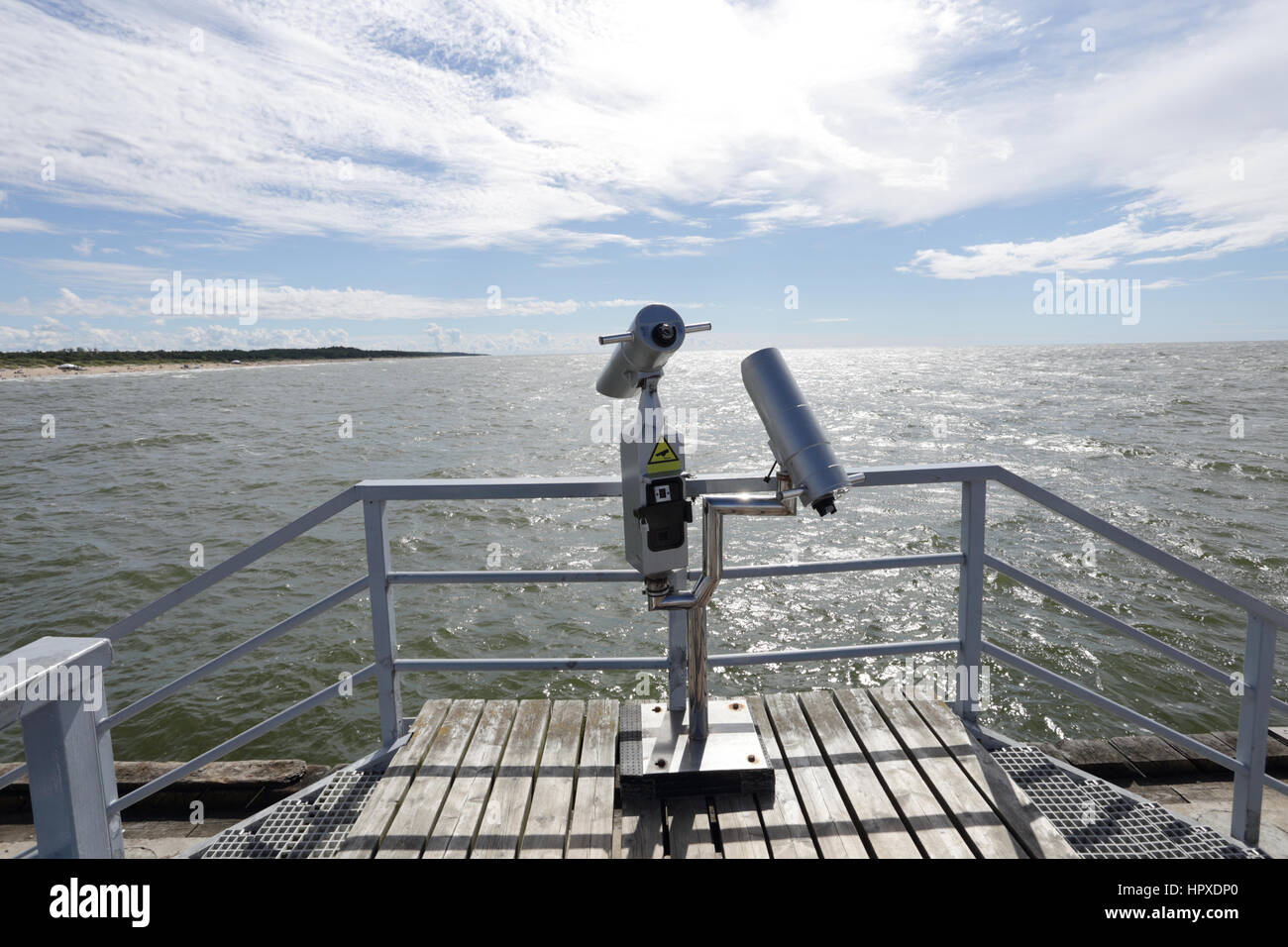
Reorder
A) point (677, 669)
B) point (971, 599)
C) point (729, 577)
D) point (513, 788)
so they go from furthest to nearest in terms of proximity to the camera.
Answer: point (971, 599), point (677, 669), point (729, 577), point (513, 788)

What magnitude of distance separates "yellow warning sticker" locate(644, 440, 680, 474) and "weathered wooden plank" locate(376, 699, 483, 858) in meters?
1.26

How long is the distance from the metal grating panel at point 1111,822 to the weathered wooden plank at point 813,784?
71 centimetres

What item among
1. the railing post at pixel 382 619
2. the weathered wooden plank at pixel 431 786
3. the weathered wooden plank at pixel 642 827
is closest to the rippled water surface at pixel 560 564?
the railing post at pixel 382 619

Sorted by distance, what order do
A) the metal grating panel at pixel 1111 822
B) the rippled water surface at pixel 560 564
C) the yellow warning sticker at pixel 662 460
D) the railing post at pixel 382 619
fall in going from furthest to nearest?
the rippled water surface at pixel 560 564 → the railing post at pixel 382 619 → the metal grating panel at pixel 1111 822 → the yellow warning sticker at pixel 662 460

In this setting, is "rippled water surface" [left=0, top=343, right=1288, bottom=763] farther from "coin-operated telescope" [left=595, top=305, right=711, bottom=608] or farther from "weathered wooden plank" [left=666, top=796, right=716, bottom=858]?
"coin-operated telescope" [left=595, top=305, right=711, bottom=608]

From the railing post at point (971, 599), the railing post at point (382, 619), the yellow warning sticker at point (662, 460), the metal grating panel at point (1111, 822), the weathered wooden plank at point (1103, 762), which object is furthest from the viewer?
the weathered wooden plank at point (1103, 762)

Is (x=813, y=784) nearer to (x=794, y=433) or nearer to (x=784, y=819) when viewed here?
(x=784, y=819)

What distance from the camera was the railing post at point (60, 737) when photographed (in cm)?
110

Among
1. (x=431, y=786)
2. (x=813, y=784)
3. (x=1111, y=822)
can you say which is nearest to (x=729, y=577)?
(x=813, y=784)

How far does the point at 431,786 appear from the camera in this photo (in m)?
2.44

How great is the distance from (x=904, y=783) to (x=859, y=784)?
0.47 ft

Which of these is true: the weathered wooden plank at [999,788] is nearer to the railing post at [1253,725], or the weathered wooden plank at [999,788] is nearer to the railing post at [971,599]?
the railing post at [971,599]
